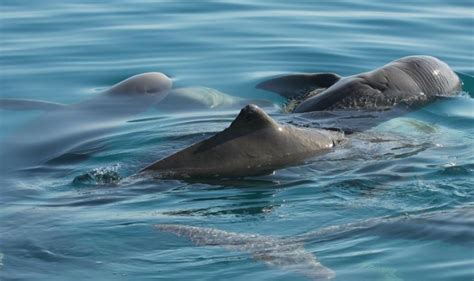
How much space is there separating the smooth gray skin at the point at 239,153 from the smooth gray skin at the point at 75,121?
1.70m

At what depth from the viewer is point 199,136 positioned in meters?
11.0

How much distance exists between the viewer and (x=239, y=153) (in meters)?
9.53

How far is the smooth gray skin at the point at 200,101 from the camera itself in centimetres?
1287

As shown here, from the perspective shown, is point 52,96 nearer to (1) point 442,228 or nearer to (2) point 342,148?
(2) point 342,148

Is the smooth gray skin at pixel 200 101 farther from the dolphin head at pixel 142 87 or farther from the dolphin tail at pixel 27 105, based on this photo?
the dolphin tail at pixel 27 105

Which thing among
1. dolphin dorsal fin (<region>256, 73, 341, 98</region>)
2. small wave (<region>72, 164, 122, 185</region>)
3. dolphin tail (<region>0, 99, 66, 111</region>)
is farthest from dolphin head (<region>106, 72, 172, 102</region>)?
small wave (<region>72, 164, 122, 185</region>)

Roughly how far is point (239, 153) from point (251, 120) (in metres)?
0.31

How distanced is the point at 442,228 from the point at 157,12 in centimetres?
1024

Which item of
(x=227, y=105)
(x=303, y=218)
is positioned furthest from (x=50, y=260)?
(x=227, y=105)

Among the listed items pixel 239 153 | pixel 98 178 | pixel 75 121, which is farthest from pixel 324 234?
pixel 75 121

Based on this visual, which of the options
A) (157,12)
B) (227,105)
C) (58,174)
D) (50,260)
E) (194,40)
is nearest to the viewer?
(50,260)

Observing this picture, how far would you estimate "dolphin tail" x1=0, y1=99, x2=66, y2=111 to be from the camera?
41.8ft

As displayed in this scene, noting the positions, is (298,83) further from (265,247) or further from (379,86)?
(265,247)

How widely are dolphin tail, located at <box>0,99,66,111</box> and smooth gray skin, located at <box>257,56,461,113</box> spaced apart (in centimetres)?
268
